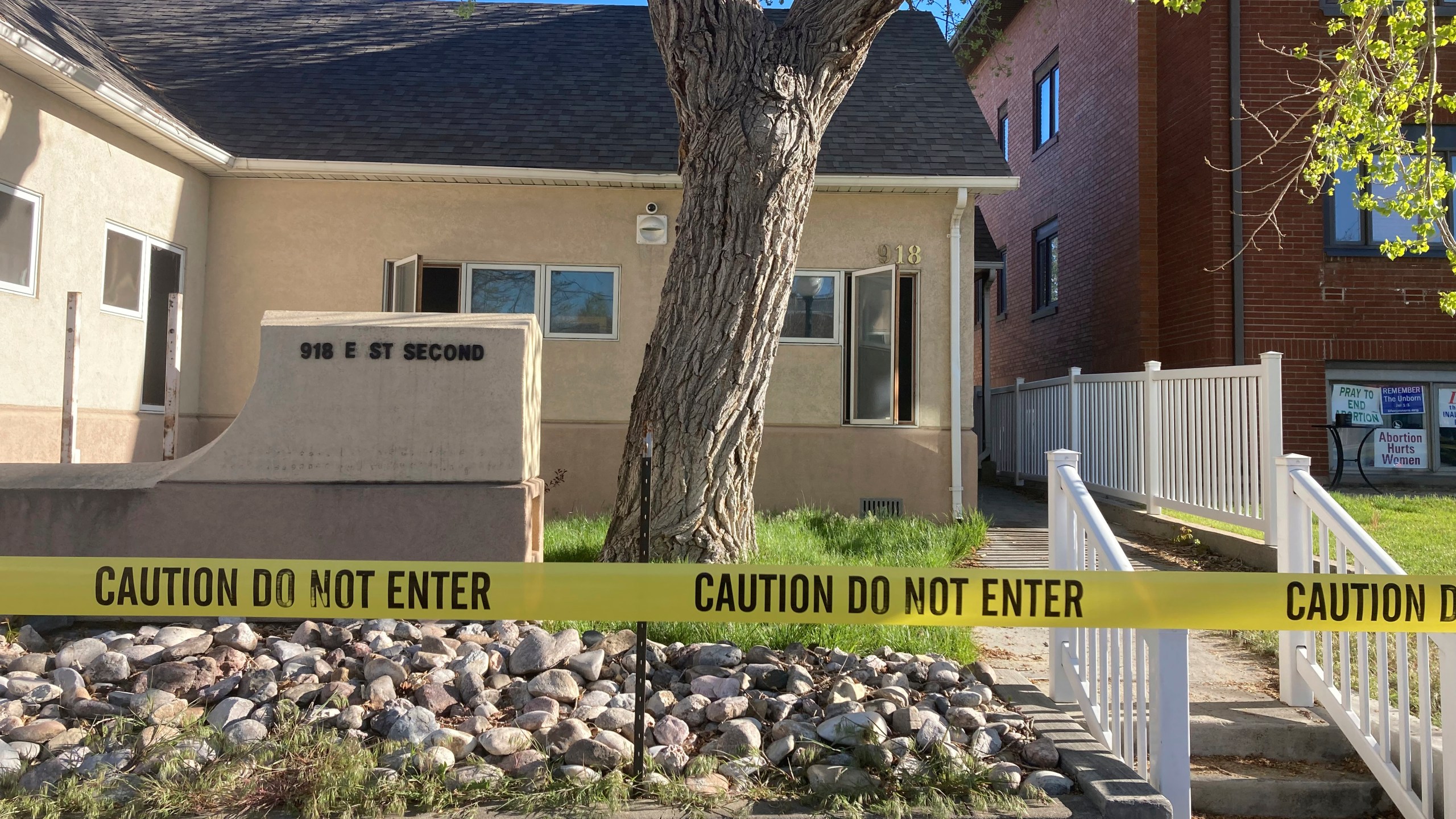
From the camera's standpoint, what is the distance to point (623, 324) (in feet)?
34.7

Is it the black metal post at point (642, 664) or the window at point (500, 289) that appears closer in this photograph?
the black metal post at point (642, 664)

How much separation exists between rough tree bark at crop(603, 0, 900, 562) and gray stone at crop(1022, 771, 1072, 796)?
2.74m

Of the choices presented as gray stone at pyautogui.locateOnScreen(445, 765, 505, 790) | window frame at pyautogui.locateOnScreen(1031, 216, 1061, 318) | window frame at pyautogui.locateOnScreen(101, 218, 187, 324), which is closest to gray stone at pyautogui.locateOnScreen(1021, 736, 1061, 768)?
gray stone at pyautogui.locateOnScreen(445, 765, 505, 790)

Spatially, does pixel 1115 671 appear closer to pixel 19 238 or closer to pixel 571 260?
pixel 571 260

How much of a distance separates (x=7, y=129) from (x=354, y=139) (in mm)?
3488

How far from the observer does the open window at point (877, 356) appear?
10.5 metres

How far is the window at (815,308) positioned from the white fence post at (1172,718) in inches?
292

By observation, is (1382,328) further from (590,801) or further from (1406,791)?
(590,801)

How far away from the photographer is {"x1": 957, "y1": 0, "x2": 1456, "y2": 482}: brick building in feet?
40.4

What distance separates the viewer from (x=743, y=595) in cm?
309

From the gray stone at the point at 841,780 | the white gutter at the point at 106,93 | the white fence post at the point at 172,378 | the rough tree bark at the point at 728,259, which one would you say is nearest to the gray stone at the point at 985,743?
the gray stone at the point at 841,780

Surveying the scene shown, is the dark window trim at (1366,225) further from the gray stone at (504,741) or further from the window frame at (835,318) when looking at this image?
the gray stone at (504,741)

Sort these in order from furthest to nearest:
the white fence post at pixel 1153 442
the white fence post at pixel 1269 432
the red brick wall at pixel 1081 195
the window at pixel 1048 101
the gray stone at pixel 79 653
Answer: the window at pixel 1048 101 → the red brick wall at pixel 1081 195 → the white fence post at pixel 1153 442 → the white fence post at pixel 1269 432 → the gray stone at pixel 79 653

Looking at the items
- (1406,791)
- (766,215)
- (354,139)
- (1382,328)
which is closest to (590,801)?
(1406,791)
